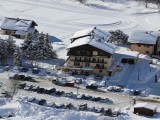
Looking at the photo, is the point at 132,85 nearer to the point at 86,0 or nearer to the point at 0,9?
the point at 0,9

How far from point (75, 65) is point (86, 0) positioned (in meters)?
57.0

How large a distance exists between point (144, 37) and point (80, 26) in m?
23.4

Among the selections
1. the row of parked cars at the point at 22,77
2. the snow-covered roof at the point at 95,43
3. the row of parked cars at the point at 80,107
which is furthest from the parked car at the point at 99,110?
the snow-covered roof at the point at 95,43

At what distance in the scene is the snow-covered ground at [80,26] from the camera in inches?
1970

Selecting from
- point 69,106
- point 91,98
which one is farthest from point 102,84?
point 69,106

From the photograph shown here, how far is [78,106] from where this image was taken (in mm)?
51625

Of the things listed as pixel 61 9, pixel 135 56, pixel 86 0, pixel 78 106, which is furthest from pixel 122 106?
pixel 86 0

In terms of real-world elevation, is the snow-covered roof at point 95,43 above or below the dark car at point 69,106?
above

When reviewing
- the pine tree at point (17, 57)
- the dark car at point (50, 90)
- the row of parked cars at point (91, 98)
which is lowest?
the row of parked cars at point (91, 98)

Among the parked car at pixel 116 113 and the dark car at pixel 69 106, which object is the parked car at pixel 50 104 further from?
the parked car at pixel 116 113

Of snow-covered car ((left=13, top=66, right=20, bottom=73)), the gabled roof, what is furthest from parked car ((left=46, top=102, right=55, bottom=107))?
the gabled roof

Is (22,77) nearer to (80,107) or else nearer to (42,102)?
(42,102)

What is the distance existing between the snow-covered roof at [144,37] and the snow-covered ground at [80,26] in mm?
2516

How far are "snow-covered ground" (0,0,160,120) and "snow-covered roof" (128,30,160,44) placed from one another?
2.52 m
